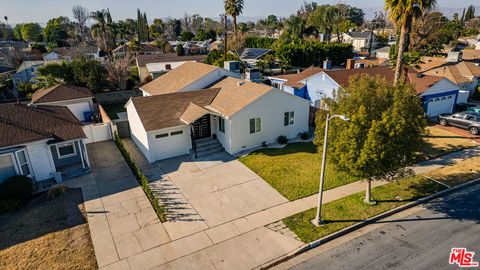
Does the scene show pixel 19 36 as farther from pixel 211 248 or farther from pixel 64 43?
pixel 211 248

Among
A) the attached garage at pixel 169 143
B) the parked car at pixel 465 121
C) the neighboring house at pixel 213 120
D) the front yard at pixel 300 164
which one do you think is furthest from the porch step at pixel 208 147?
the parked car at pixel 465 121

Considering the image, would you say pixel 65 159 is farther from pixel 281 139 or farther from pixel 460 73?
pixel 460 73

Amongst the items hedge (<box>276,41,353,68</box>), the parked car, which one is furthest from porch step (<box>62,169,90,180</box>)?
hedge (<box>276,41,353,68</box>)

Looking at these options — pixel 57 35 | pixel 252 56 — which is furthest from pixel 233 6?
pixel 57 35

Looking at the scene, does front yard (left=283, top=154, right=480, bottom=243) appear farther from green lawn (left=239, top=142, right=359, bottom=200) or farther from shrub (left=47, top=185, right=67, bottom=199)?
shrub (left=47, top=185, right=67, bottom=199)

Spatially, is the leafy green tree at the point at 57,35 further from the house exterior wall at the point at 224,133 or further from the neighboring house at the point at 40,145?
the house exterior wall at the point at 224,133

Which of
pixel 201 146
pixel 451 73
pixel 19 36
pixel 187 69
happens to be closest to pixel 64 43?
pixel 19 36
